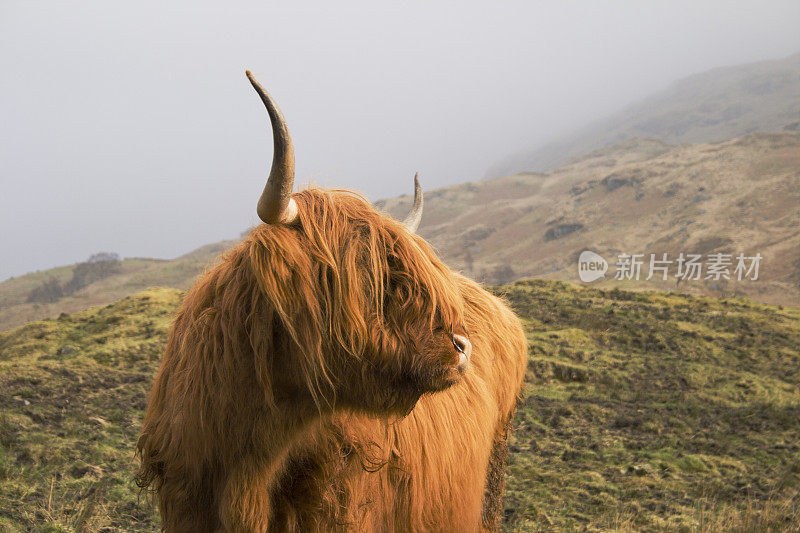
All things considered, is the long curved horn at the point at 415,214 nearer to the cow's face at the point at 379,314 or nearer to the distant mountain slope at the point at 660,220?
the cow's face at the point at 379,314

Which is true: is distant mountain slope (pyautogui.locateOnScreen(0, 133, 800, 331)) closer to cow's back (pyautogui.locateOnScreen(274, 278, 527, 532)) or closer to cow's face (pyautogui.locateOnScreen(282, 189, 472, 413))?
cow's back (pyautogui.locateOnScreen(274, 278, 527, 532))

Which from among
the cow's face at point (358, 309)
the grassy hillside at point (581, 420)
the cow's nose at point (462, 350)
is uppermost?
the cow's face at point (358, 309)

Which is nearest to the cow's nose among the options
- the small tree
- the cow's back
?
the cow's back

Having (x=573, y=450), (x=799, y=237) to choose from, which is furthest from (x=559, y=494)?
(x=799, y=237)

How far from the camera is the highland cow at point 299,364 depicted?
7.34 feet

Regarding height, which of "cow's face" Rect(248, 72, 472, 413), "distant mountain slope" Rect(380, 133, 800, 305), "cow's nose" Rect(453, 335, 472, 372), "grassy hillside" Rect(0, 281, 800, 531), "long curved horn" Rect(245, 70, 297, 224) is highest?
"long curved horn" Rect(245, 70, 297, 224)

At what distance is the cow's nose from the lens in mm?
2258

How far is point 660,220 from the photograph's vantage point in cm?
4806

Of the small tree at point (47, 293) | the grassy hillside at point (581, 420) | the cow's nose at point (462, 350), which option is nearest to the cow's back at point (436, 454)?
the cow's nose at point (462, 350)

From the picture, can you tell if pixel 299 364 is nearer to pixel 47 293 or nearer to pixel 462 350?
pixel 462 350

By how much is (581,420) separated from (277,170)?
8.09 metres

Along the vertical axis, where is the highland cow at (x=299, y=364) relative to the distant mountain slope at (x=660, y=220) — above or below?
above

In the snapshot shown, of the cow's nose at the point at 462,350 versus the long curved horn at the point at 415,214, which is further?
the long curved horn at the point at 415,214

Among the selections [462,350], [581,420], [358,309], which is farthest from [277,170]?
[581,420]
